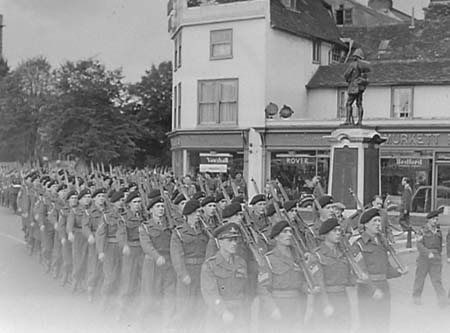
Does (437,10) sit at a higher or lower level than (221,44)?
higher

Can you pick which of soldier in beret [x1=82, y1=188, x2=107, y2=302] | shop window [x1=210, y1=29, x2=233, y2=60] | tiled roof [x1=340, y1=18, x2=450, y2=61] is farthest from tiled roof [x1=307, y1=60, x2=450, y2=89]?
soldier in beret [x1=82, y1=188, x2=107, y2=302]

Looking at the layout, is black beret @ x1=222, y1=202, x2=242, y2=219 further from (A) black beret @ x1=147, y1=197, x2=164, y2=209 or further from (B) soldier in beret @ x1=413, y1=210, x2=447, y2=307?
(B) soldier in beret @ x1=413, y1=210, x2=447, y2=307

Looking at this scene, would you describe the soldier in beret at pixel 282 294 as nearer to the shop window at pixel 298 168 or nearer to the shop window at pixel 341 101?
the shop window at pixel 298 168

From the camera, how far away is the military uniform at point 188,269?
5.98 meters

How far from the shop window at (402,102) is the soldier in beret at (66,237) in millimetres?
13991

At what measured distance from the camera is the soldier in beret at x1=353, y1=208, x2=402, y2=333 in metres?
5.52

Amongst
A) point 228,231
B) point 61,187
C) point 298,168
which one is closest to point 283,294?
point 228,231

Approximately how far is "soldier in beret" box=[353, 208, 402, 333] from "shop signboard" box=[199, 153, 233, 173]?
624 inches

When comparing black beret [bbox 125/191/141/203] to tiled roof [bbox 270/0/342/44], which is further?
tiled roof [bbox 270/0/342/44]

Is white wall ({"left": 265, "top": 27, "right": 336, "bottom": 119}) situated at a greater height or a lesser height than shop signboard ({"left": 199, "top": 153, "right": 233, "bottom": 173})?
greater

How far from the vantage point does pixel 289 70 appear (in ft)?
72.6

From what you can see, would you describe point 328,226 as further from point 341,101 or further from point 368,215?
point 341,101

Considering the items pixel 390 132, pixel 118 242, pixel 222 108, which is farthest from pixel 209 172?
pixel 118 242

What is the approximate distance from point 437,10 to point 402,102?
5.44 m
